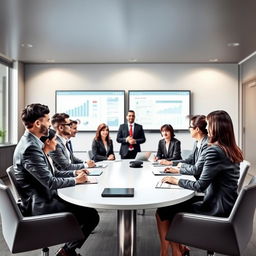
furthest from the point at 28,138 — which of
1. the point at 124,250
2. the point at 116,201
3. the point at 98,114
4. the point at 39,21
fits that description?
the point at 98,114

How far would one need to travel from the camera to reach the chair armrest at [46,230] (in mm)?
1646

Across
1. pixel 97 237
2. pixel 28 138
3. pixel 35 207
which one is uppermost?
pixel 28 138

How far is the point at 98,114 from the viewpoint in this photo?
6.98 meters

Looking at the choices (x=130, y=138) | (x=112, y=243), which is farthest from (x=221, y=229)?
(x=130, y=138)

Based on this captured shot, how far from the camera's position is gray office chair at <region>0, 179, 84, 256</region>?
163cm

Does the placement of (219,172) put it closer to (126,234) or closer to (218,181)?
(218,181)

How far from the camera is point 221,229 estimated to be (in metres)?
1.65

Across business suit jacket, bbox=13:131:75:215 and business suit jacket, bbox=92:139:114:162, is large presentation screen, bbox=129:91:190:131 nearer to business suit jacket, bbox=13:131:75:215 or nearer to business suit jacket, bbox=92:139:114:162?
business suit jacket, bbox=92:139:114:162

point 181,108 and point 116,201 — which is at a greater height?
point 181,108

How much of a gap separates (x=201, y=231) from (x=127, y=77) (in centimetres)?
557

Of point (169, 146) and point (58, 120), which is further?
point (169, 146)

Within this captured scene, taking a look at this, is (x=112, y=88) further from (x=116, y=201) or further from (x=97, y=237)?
(x=116, y=201)

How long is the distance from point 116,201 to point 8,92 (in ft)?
19.7

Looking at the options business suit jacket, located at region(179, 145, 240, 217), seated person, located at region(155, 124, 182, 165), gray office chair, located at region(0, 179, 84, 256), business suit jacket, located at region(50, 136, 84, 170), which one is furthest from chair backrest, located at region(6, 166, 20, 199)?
seated person, located at region(155, 124, 182, 165)
